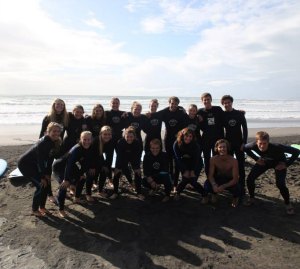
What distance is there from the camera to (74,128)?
5.82m

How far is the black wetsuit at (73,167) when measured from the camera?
496 cm

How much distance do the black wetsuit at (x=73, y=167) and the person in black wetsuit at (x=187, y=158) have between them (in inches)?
57.6

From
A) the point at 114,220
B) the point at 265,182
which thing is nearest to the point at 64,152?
the point at 114,220

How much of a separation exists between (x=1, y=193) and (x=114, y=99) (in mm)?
2755

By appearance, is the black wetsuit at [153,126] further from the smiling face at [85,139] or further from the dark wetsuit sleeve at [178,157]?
the smiling face at [85,139]

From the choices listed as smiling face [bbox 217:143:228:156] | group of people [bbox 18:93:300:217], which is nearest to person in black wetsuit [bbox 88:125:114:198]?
group of people [bbox 18:93:300:217]

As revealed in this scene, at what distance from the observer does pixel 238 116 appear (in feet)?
18.7

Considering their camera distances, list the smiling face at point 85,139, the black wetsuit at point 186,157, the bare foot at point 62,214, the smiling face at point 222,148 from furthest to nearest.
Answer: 1. the black wetsuit at point 186,157
2. the smiling face at point 222,148
3. the smiling face at point 85,139
4. the bare foot at point 62,214

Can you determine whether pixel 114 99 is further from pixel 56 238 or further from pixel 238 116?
pixel 56 238

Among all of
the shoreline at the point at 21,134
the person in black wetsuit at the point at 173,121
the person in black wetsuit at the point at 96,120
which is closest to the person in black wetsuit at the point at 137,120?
the person in black wetsuit at the point at 173,121

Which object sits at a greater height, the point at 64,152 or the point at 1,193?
the point at 64,152

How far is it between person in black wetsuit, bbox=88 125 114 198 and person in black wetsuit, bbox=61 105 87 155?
55 centimetres

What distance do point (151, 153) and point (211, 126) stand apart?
3.86ft

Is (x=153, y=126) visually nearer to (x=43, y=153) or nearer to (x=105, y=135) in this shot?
(x=105, y=135)
